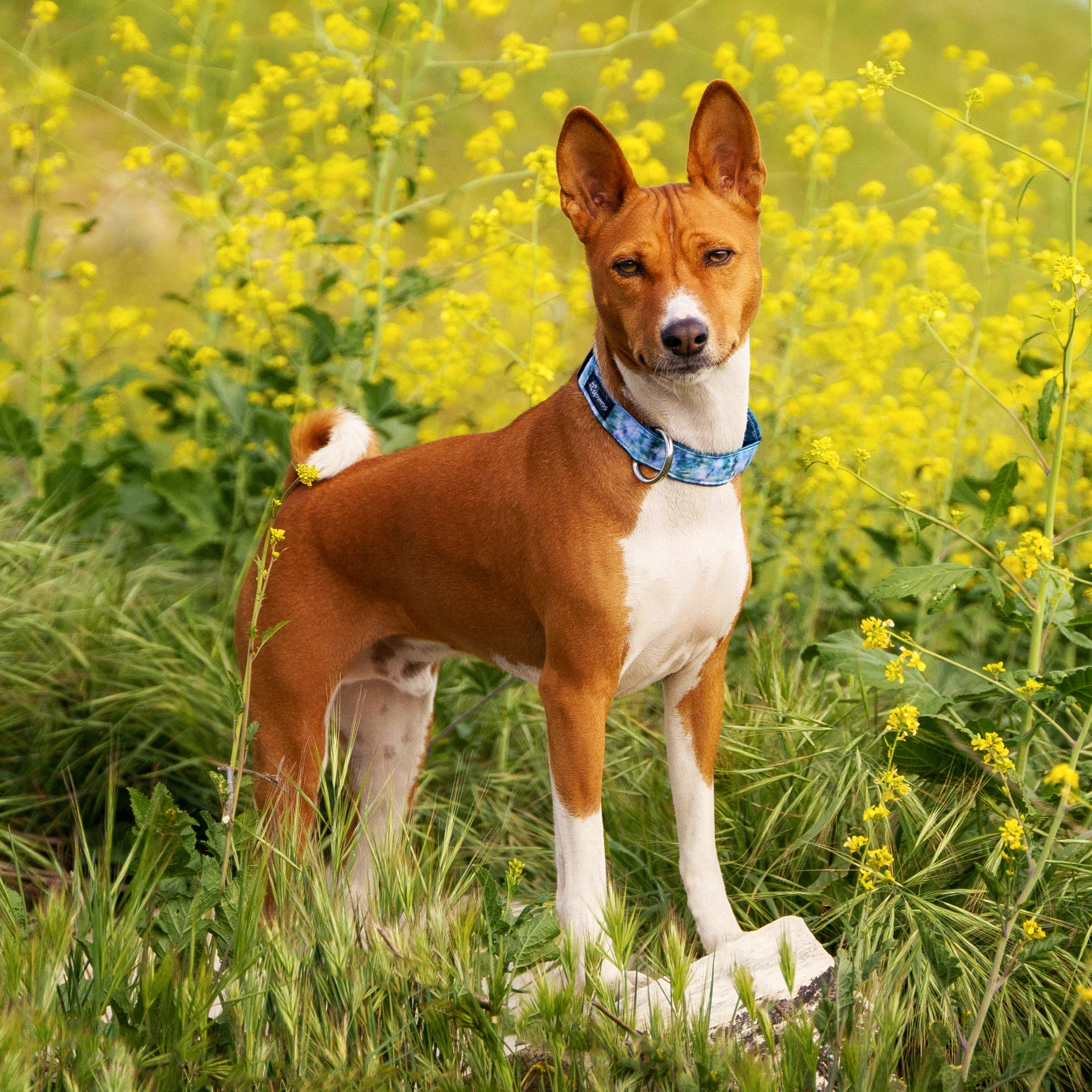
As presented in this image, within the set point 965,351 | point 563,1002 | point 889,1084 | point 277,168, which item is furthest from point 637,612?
point 277,168

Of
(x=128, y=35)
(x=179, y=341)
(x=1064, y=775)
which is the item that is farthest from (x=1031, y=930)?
(x=128, y=35)

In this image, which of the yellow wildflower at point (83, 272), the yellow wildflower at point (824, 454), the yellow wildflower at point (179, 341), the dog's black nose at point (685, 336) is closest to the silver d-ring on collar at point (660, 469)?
the dog's black nose at point (685, 336)

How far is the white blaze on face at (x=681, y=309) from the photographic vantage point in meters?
2.83

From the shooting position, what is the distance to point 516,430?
351 centimetres

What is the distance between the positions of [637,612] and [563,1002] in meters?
0.95

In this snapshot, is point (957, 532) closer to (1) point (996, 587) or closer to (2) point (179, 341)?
(1) point (996, 587)

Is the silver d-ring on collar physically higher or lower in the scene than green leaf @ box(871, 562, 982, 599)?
higher

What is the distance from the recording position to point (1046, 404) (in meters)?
3.22

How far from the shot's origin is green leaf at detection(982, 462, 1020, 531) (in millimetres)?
3457

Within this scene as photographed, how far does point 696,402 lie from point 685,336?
337 millimetres

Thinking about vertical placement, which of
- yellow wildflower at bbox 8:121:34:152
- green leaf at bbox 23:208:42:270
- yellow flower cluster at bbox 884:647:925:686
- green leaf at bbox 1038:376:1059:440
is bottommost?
green leaf at bbox 23:208:42:270

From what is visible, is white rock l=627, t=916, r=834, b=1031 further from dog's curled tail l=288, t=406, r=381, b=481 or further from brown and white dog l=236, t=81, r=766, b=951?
dog's curled tail l=288, t=406, r=381, b=481

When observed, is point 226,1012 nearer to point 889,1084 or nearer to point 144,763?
point 889,1084

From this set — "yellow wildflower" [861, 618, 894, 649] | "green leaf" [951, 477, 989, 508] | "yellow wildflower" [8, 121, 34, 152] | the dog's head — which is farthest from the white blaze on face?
"yellow wildflower" [8, 121, 34, 152]
